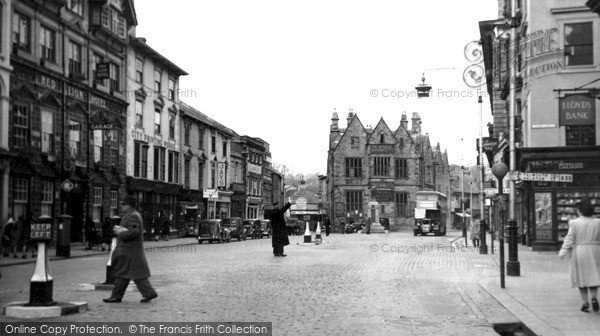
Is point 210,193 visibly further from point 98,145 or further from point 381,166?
point 381,166

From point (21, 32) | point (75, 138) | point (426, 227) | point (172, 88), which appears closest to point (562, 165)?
point (75, 138)

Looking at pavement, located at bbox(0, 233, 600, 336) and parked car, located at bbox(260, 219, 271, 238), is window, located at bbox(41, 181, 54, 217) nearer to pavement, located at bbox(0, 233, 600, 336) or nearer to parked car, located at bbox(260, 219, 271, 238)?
pavement, located at bbox(0, 233, 600, 336)

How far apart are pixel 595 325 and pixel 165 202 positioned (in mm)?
39732

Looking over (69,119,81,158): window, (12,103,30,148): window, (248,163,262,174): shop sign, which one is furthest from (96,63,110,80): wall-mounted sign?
(248,163,262,174): shop sign

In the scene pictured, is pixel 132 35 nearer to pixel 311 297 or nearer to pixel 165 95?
pixel 165 95

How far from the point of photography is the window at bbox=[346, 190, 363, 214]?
8694 centimetres

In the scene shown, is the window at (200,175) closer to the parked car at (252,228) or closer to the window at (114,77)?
the parked car at (252,228)

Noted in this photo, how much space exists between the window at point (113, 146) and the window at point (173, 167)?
884 cm

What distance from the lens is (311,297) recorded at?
12016 mm

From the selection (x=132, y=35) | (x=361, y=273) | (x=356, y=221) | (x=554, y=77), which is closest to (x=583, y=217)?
(x=361, y=273)

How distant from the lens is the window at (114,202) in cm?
3753

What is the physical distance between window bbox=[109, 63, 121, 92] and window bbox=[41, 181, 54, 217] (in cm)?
906

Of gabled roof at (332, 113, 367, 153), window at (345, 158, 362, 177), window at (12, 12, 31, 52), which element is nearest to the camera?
window at (12, 12, 31, 52)

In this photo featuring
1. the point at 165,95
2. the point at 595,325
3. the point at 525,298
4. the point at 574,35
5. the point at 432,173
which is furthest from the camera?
the point at 432,173
